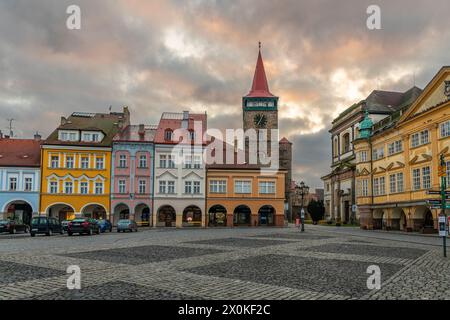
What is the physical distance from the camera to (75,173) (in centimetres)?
5822

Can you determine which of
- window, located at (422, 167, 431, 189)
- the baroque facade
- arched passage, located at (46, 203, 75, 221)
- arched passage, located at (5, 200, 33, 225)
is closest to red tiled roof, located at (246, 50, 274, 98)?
the baroque facade

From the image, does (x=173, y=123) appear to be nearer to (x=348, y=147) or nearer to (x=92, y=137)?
(x=92, y=137)

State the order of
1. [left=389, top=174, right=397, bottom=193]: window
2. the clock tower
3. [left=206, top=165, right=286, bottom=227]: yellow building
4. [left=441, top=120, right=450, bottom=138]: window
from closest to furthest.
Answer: [left=441, top=120, right=450, bottom=138]: window, [left=389, top=174, right=397, bottom=193]: window, [left=206, top=165, right=286, bottom=227]: yellow building, the clock tower

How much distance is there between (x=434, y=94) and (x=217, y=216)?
111ft

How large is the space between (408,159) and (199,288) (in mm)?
37513

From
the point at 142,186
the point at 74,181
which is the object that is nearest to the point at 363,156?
the point at 142,186

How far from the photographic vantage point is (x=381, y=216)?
164 feet

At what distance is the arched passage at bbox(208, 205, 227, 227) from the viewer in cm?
6184

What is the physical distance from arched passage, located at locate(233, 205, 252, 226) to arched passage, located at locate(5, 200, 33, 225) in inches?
1097

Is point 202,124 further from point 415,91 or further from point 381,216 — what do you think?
point 415,91

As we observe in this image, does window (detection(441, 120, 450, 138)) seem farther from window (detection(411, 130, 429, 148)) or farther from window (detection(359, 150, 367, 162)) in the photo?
window (detection(359, 150, 367, 162))

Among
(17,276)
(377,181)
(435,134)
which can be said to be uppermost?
(435,134)

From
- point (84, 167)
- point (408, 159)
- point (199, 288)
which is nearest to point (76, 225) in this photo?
point (84, 167)
